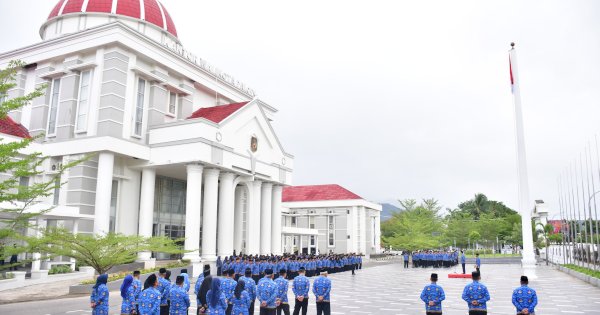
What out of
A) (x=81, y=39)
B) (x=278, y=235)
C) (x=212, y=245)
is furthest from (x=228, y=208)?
(x=81, y=39)

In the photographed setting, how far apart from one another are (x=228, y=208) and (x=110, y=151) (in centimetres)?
800

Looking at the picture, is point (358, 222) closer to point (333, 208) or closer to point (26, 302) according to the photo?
point (333, 208)

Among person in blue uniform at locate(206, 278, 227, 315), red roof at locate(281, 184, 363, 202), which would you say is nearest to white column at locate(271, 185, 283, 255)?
red roof at locate(281, 184, 363, 202)

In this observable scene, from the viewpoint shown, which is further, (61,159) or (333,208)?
(333,208)

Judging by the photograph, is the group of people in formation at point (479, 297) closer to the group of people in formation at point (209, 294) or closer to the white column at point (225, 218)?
the group of people in formation at point (209, 294)

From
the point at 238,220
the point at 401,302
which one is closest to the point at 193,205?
the point at 238,220

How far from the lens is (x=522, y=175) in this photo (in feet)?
85.4

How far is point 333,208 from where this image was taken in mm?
60062

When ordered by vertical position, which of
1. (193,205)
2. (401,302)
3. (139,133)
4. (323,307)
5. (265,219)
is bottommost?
(401,302)

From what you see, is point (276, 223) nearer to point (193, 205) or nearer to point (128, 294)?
point (193, 205)

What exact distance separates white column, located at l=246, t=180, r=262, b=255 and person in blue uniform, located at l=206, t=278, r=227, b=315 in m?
23.0

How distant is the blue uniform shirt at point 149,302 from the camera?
923cm

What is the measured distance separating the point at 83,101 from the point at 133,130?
3.37 metres

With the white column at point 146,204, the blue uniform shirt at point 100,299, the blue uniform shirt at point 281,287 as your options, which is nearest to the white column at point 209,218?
the white column at point 146,204
